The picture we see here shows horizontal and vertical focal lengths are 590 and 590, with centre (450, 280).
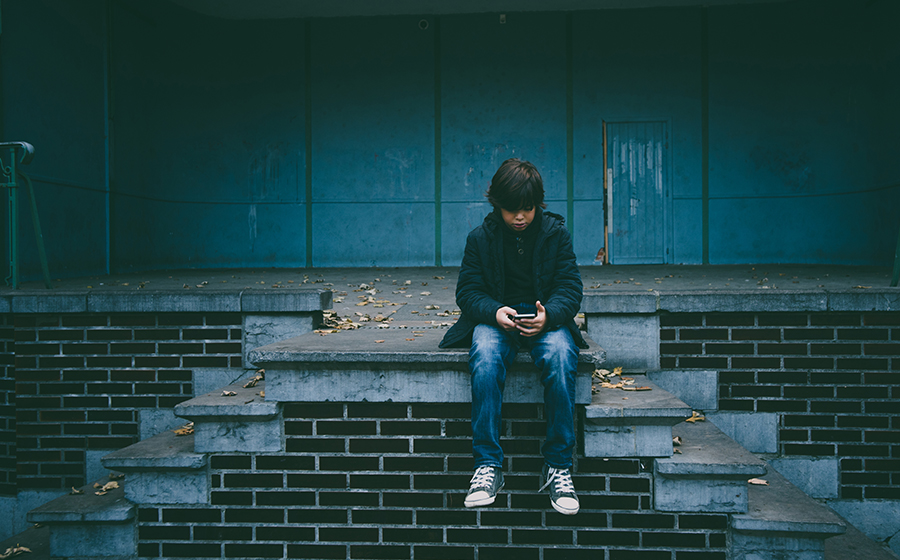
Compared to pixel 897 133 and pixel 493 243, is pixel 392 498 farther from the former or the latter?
pixel 897 133

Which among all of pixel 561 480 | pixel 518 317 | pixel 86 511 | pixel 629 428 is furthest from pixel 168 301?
pixel 629 428

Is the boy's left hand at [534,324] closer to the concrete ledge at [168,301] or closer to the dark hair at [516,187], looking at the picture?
the dark hair at [516,187]

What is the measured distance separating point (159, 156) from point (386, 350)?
9.01 meters

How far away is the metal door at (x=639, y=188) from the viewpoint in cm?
1038

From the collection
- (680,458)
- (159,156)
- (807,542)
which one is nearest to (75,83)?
(159,156)

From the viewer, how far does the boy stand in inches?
102

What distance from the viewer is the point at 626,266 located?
10.3m

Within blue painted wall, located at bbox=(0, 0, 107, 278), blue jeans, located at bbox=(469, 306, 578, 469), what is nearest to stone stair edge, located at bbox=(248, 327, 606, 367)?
blue jeans, located at bbox=(469, 306, 578, 469)

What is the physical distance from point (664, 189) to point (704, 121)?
1.34m


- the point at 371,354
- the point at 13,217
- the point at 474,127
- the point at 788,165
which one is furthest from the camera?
the point at 474,127

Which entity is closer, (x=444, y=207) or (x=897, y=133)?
(x=897, y=133)

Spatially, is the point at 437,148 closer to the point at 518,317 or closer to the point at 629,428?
the point at 518,317

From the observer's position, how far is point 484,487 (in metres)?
2.54

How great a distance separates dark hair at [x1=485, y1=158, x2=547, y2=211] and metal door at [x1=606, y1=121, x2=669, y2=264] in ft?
26.7
